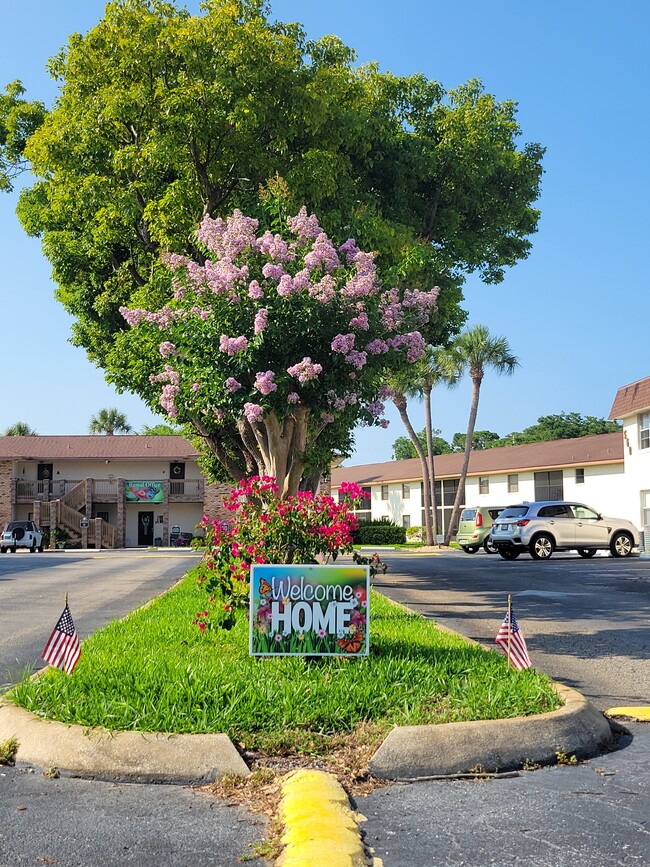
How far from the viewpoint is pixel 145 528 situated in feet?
181

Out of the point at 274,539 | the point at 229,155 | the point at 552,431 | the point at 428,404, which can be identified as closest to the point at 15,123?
the point at 229,155

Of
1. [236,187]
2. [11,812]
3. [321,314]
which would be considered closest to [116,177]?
[236,187]

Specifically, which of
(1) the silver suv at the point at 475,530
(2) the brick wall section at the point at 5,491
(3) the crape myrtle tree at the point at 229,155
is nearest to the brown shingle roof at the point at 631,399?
(1) the silver suv at the point at 475,530

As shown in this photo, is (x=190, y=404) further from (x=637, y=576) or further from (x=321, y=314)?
(x=637, y=576)

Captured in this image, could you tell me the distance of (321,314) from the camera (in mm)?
11508

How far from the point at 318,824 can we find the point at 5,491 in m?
53.3

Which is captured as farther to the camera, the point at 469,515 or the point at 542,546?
the point at 469,515

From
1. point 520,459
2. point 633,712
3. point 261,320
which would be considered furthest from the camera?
point 520,459

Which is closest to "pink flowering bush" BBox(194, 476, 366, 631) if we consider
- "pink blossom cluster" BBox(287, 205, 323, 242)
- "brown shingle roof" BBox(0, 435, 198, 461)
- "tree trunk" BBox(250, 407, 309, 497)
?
"pink blossom cluster" BBox(287, 205, 323, 242)

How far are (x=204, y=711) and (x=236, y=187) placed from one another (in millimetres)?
11709

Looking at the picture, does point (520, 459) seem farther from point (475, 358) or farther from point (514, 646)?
point (514, 646)

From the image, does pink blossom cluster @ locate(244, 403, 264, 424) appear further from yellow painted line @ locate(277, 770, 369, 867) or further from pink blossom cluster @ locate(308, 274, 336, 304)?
yellow painted line @ locate(277, 770, 369, 867)

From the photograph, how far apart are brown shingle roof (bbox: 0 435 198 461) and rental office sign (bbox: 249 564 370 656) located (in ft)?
156

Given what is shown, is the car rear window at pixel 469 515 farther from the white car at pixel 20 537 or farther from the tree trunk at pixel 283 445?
the tree trunk at pixel 283 445
